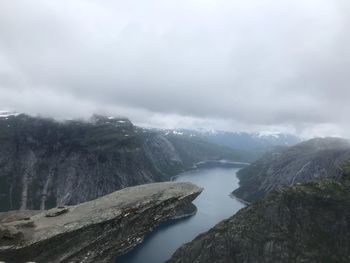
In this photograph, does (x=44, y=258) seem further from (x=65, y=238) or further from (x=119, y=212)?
(x=119, y=212)

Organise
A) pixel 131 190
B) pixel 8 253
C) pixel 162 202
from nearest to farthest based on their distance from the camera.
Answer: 1. pixel 8 253
2. pixel 162 202
3. pixel 131 190

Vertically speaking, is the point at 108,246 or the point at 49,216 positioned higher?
the point at 49,216

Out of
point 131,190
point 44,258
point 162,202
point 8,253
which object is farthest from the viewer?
point 131,190

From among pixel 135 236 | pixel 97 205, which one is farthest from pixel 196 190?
pixel 97 205

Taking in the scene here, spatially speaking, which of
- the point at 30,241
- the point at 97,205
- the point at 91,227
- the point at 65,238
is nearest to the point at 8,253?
the point at 30,241

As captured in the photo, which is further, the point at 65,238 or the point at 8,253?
the point at 65,238

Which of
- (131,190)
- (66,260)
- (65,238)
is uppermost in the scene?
(131,190)
